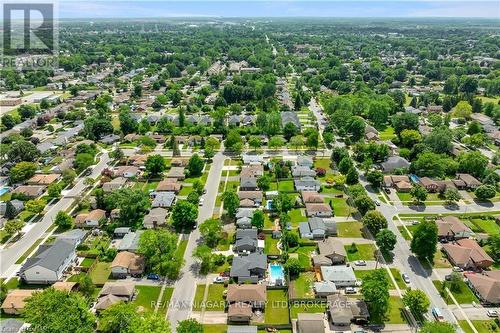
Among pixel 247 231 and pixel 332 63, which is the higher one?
pixel 332 63

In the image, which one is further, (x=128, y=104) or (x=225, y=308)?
(x=128, y=104)

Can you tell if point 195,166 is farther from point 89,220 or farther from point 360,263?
point 360,263

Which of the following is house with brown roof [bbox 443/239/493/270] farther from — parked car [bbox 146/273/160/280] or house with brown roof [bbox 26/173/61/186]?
house with brown roof [bbox 26/173/61/186]

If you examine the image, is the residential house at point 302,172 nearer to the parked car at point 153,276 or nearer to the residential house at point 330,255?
the residential house at point 330,255

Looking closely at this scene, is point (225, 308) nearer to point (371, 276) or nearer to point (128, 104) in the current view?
point (371, 276)

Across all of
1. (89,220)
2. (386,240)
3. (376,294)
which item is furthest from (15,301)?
(386,240)

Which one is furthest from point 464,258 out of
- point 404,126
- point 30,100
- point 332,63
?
point 332,63
